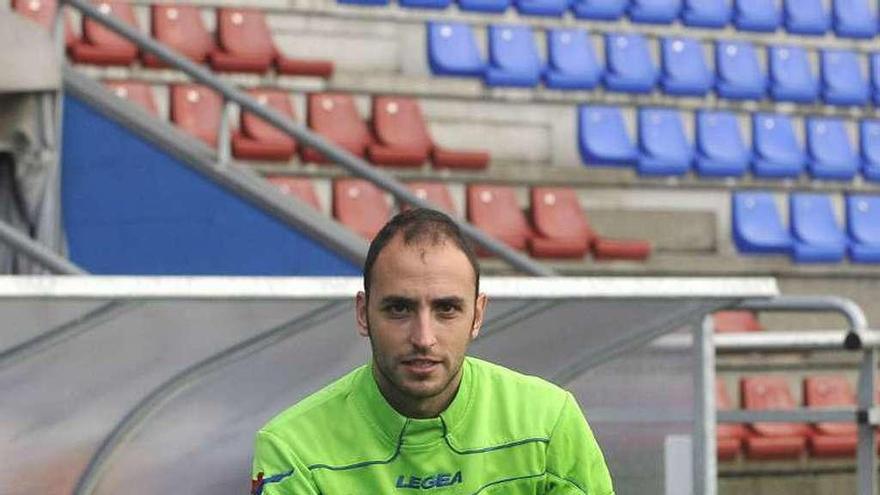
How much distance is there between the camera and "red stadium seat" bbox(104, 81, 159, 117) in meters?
10.4

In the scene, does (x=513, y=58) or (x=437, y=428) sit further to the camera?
(x=513, y=58)

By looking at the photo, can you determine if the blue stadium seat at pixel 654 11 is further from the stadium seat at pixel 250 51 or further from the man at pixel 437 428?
the man at pixel 437 428

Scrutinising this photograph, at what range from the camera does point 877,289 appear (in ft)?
41.5

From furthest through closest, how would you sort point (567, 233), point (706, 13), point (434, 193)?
point (706, 13)
point (567, 233)
point (434, 193)

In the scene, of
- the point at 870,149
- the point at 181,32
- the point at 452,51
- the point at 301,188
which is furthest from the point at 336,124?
the point at 870,149

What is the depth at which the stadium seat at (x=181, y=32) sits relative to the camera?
37.0ft

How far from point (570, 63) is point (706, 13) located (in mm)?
1614

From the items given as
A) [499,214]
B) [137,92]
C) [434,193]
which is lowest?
[499,214]

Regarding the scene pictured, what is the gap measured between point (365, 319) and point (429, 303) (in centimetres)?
13

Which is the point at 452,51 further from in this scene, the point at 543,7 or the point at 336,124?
the point at 336,124

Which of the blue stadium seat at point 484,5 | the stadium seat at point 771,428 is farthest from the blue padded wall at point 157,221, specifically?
the blue stadium seat at point 484,5

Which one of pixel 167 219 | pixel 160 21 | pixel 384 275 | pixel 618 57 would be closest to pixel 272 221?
pixel 167 219

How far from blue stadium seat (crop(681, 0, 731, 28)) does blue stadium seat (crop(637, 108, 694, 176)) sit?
3.69 ft

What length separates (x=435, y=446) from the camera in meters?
2.49
